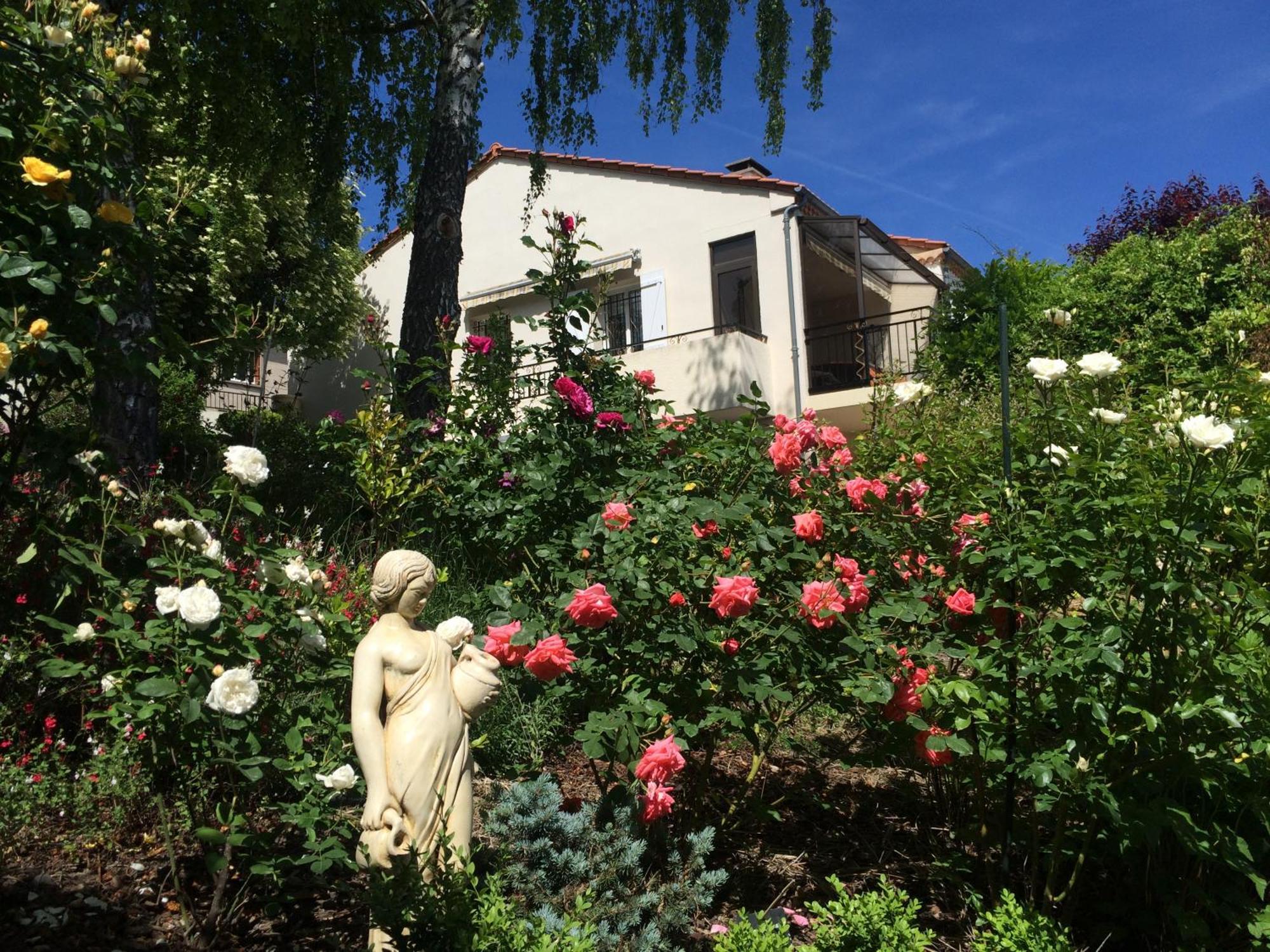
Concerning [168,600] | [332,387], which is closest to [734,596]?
[168,600]

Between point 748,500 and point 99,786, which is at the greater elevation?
point 748,500

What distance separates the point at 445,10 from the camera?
24.9 feet

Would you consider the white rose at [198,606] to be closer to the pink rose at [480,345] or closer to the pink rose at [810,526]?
the pink rose at [810,526]

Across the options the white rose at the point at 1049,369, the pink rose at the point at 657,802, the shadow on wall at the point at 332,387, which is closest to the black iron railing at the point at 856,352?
the shadow on wall at the point at 332,387

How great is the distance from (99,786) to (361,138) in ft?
22.6

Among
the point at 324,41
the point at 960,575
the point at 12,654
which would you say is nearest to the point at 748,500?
the point at 960,575

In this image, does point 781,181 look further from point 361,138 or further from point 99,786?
point 99,786

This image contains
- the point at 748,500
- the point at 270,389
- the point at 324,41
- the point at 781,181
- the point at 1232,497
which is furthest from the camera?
the point at 270,389

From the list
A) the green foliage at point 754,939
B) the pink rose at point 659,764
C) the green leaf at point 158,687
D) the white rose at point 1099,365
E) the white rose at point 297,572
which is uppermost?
the white rose at point 1099,365

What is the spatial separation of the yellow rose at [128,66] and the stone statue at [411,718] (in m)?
1.64

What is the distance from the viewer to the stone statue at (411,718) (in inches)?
95.2

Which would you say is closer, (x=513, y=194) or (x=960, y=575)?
(x=960, y=575)

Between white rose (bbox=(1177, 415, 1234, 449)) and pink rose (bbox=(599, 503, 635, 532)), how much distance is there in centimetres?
178

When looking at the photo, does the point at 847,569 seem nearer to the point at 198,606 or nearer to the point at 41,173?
the point at 198,606
